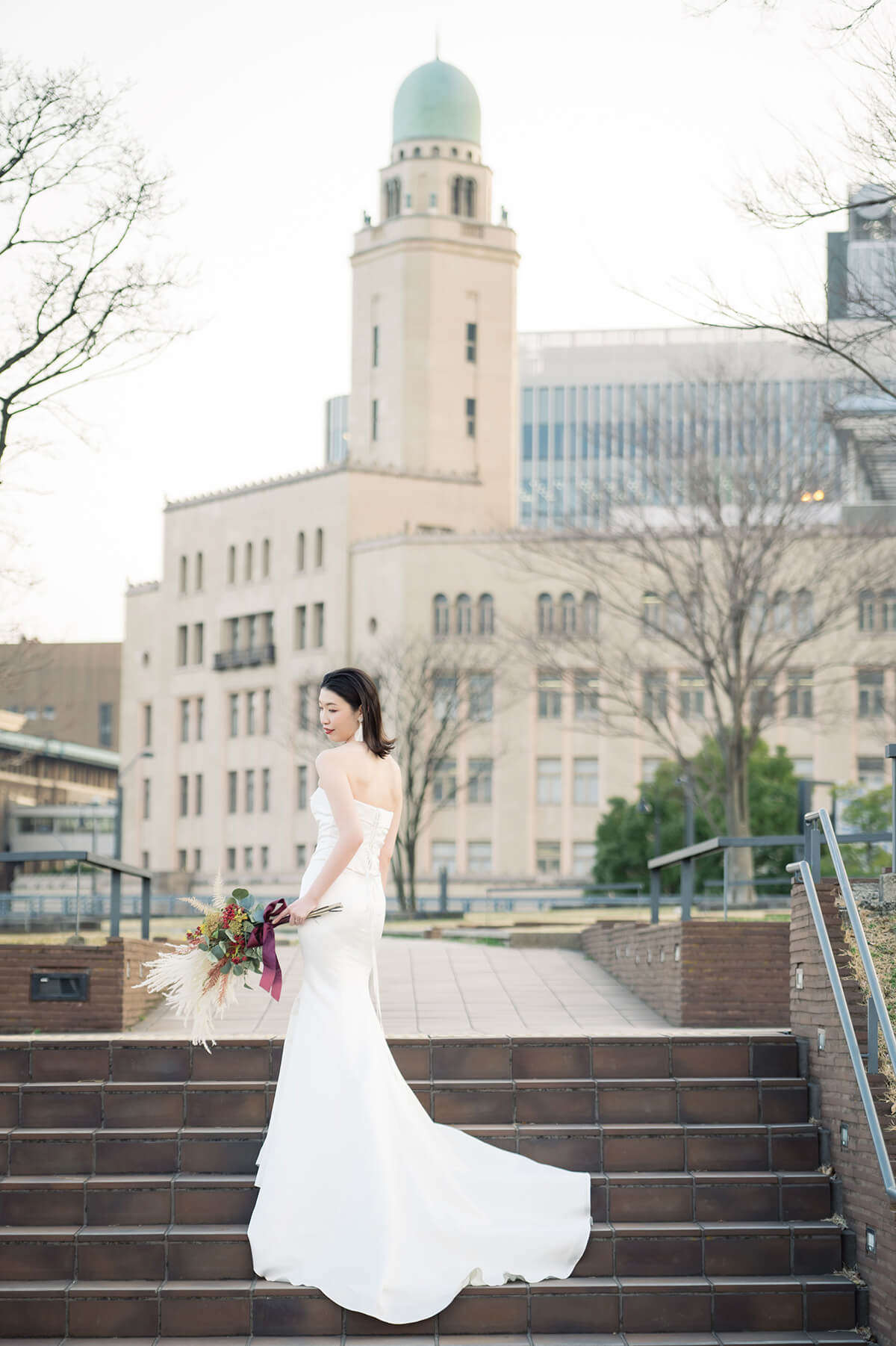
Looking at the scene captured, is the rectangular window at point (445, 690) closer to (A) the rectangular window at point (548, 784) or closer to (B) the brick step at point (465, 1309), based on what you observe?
(A) the rectangular window at point (548, 784)

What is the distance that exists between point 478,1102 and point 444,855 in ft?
178

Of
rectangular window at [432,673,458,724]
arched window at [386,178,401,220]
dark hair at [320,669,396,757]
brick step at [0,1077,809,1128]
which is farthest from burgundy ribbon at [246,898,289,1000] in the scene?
arched window at [386,178,401,220]

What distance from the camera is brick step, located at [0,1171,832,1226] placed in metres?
8.41

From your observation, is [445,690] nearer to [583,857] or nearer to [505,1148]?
[583,857]

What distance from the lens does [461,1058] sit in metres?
9.45

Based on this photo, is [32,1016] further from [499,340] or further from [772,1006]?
[499,340]

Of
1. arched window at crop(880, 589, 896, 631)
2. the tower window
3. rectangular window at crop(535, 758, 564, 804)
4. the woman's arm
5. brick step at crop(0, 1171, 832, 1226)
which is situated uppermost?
the tower window

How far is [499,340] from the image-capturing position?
2889 inches

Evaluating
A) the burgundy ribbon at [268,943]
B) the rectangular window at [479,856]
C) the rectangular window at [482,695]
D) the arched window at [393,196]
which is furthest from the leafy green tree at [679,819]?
the burgundy ribbon at [268,943]

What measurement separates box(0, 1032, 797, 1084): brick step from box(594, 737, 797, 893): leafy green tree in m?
33.9

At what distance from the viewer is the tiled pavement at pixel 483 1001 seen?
1230cm

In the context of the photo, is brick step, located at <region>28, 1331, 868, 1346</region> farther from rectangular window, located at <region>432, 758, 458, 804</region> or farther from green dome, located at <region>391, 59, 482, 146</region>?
green dome, located at <region>391, 59, 482, 146</region>

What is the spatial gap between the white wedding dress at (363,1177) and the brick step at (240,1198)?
39 centimetres

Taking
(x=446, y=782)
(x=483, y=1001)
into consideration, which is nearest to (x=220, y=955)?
(x=483, y=1001)
